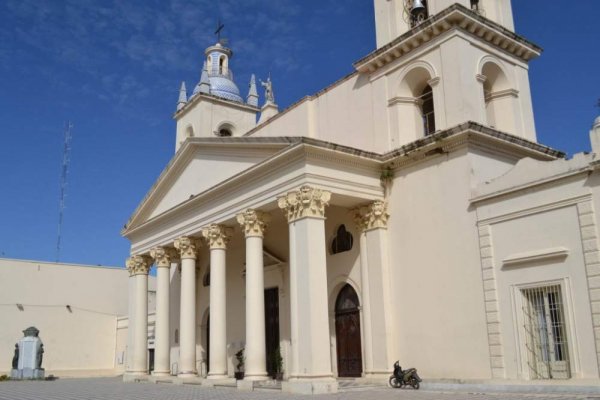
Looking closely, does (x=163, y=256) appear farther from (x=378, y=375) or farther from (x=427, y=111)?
(x=427, y=111)

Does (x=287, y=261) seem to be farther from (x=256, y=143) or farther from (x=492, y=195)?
(x=492, y=195)

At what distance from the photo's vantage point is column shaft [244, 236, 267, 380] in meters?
17.7

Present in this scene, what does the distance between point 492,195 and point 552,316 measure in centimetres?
317

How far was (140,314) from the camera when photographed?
26266 millimetres

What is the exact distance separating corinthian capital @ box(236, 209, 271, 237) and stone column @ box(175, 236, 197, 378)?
4465mm

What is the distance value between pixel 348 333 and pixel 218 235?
5206 millimetres

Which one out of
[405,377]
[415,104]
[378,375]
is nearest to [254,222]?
[378,375]

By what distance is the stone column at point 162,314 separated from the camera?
936 inches

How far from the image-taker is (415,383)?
15.7 m

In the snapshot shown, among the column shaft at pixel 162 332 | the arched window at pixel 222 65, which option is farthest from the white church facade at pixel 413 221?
the arched window at pixel 222 65

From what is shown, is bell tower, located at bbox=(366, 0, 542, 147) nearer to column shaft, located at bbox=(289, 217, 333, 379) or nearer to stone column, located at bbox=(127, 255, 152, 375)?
column shaft, located at bbox=(289, 217, 333, 379)

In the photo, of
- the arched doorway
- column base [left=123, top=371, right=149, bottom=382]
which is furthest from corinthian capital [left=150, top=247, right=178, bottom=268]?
the arched doorway

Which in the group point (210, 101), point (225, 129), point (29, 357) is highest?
point (210, 101)

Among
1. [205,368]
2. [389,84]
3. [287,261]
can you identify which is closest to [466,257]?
[389,84]
